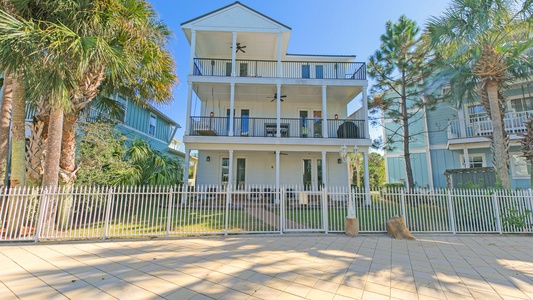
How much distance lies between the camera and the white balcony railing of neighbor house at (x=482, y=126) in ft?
40.5

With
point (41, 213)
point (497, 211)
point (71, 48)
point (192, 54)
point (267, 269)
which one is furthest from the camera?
point (192, 54)

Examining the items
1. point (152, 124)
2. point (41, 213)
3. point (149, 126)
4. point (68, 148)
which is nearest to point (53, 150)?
point (68, 148)

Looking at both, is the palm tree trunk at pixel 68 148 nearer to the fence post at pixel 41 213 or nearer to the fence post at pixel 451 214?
the fence post at pixel 41 213

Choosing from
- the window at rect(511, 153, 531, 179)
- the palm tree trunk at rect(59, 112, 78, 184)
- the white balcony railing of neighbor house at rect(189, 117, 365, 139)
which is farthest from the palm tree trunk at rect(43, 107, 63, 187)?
the window at rect(511, 153, 531, 179)

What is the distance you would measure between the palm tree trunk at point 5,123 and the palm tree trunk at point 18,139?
1.00 feet

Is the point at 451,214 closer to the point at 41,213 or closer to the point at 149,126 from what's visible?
the point at 41,213

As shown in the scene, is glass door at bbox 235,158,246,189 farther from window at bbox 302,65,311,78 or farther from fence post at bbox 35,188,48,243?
fence post at bbox 35,188,48,243

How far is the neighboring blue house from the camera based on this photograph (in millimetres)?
12586

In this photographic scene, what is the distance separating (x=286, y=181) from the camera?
13508 millimetres

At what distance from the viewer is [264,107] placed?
46.9ft

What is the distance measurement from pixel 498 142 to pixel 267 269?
9.90 m

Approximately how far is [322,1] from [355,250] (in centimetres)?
1034

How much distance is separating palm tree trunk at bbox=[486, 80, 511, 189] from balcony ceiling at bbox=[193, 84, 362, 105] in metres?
5.36

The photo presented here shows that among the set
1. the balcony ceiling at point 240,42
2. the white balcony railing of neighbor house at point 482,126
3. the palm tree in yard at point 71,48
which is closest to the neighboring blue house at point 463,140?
the white balcony railing of neighbor house at point 482,126
